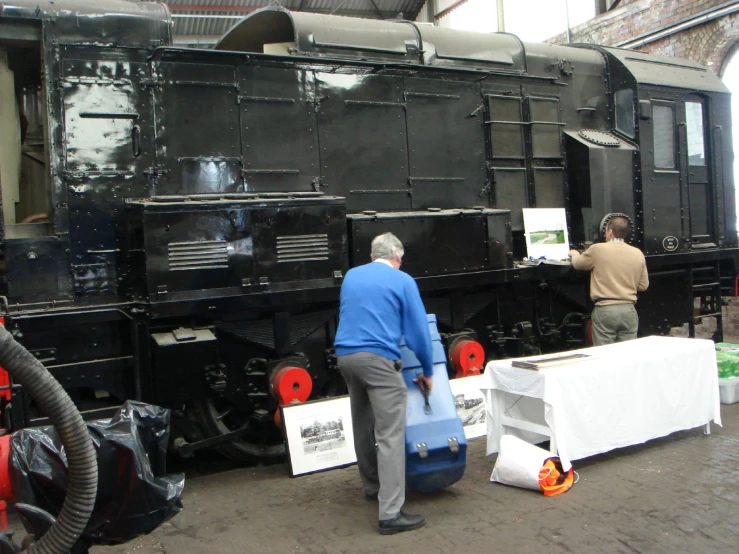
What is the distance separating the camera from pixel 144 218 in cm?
466

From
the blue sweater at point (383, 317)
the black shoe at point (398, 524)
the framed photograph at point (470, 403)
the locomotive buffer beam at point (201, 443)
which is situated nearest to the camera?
the black shoe at point (398, 524)

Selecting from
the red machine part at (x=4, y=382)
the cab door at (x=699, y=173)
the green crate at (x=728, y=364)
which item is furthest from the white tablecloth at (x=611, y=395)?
the red machine part at (x=4, y=382)

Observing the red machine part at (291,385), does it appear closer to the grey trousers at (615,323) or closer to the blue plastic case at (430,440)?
the blue plastic case at (430,440)

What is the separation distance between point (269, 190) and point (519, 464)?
281cm

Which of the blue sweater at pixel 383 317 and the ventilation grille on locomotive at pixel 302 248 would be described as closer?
the blue sweater at pixel 383 317

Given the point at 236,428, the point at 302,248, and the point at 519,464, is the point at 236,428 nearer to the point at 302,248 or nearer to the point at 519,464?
the point at 302,248

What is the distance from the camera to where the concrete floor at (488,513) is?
152 inches

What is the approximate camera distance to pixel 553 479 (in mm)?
4566

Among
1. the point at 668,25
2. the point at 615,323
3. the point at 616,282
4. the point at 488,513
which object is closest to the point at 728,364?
the point at 615,323

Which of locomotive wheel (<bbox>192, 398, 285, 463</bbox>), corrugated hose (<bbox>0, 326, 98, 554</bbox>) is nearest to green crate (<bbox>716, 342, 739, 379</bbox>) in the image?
locomotive wheel (<bbox>192, 398, 285, 463</bbox>)

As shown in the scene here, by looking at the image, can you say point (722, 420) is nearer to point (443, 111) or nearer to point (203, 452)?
point (443, 111)

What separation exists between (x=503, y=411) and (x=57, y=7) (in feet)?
14.0

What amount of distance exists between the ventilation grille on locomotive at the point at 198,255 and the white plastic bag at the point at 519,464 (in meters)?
2.30

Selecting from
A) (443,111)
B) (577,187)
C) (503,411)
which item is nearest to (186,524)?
(503,411)
